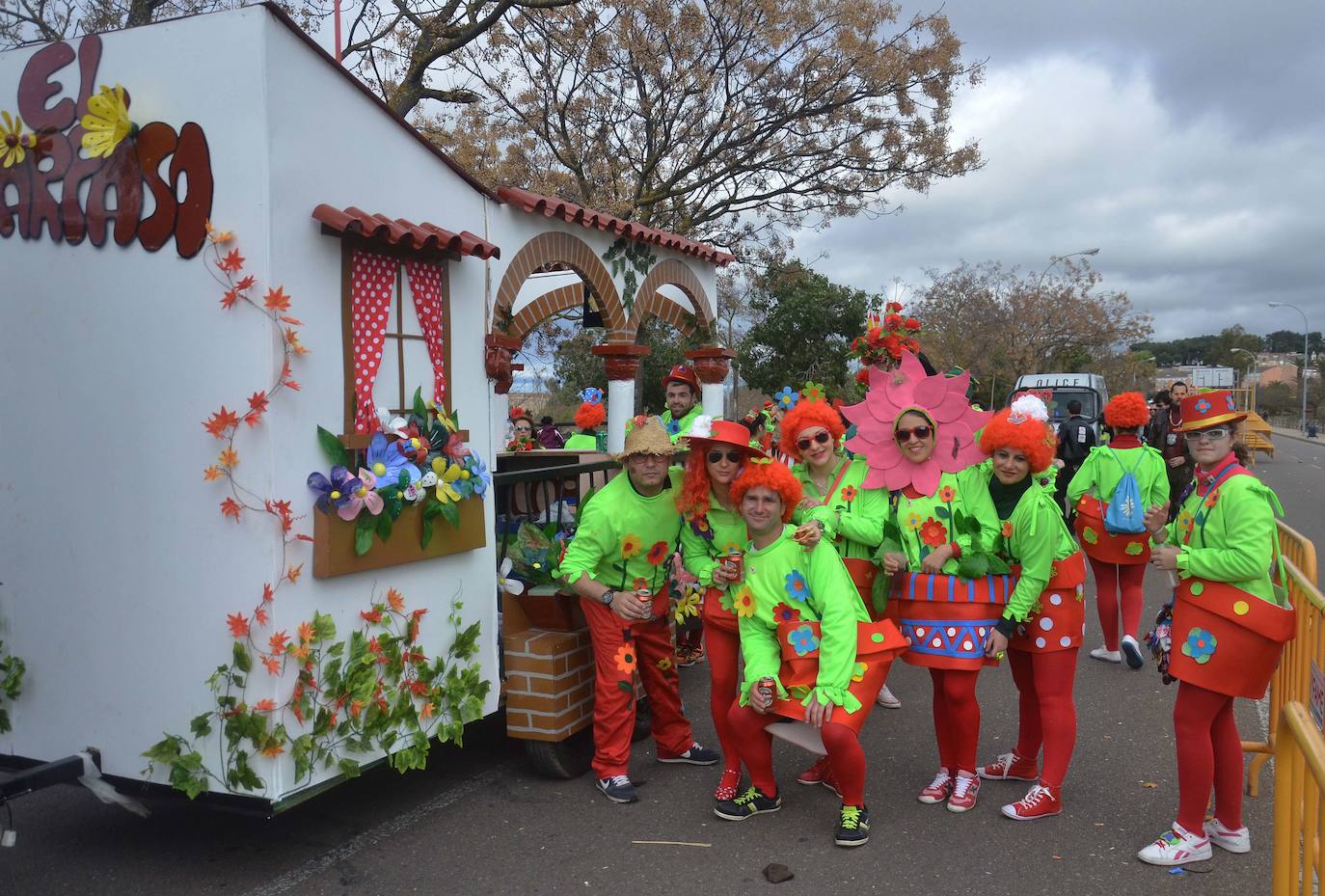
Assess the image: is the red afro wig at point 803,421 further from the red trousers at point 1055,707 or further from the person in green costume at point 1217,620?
the person in green costume at point 1217,620

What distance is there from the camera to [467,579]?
4086 mm

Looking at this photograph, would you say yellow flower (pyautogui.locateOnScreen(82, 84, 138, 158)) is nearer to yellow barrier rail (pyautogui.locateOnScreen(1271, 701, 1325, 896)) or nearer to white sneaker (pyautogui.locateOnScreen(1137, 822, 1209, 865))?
yellow barrier rail (pyautogui.locateOnScreen(1271, 701, 1325, 896))

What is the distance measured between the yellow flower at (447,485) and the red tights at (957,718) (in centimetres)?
208

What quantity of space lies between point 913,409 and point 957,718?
4.18 feet

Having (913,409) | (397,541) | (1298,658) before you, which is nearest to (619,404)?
(913,409)

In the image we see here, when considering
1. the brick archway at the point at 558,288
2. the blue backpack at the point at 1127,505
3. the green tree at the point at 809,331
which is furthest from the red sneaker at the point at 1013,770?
the green tree at the point at 809,331

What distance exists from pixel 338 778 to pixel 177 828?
934 mm

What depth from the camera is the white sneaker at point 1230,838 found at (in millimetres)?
3516

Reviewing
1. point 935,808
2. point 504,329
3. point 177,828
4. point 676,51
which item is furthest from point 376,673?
point 676,51

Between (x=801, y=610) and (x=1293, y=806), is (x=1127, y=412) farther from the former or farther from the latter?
(x=1293, y=806)

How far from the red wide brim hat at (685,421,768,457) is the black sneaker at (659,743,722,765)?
1.56 metres

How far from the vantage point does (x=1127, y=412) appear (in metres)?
5.60

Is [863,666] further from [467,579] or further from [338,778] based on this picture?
[338,778]

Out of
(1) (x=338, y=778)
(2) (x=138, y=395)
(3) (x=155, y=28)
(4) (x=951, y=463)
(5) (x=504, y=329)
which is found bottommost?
(1) (x=338, y=778)
